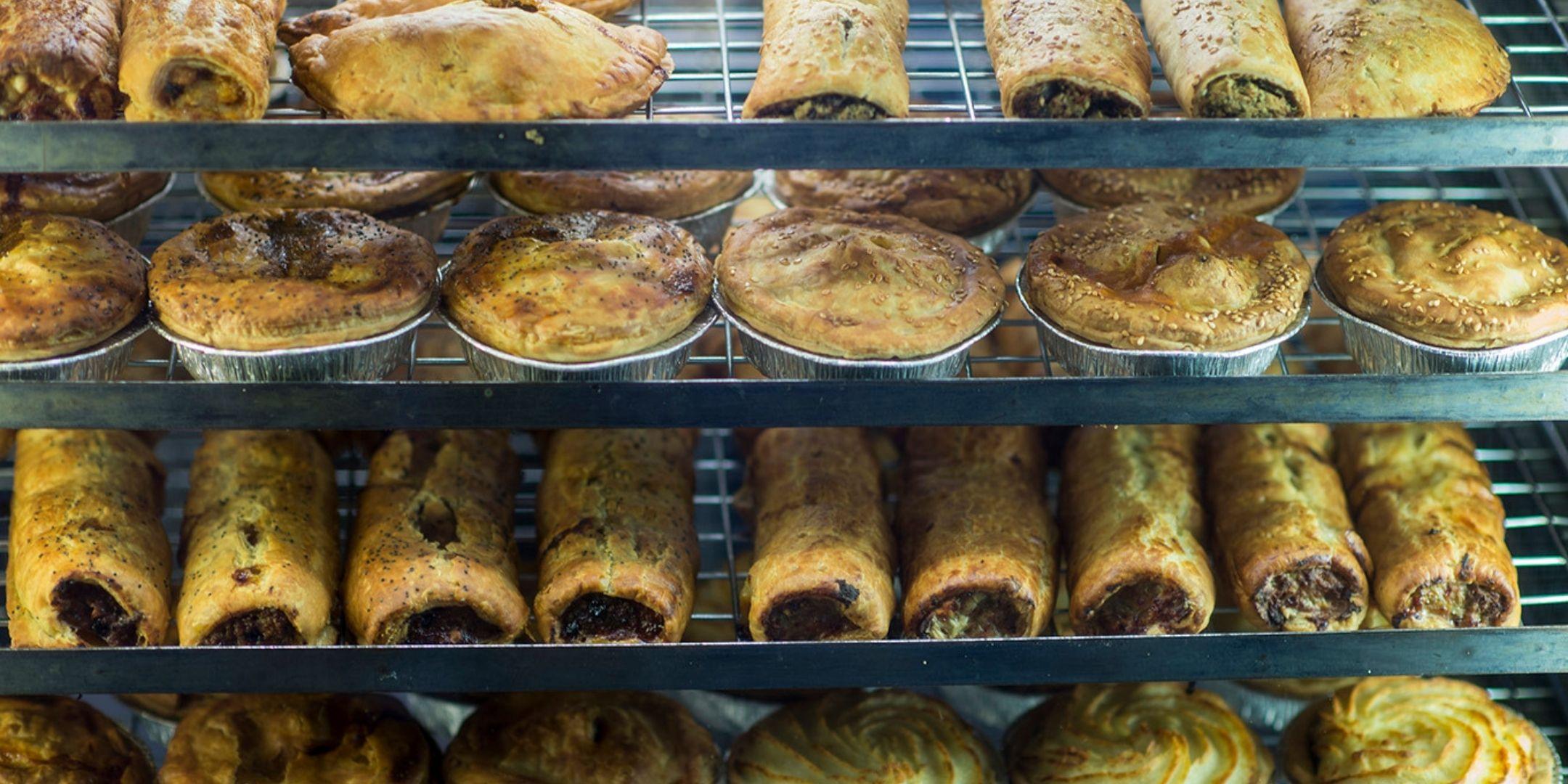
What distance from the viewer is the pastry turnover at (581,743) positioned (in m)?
3.36

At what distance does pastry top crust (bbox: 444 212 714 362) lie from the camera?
2854 mm

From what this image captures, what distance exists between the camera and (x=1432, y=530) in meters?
3.31

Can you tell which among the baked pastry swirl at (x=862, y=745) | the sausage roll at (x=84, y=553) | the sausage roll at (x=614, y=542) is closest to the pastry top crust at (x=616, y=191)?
the sausage roll at (x=614, y=542)

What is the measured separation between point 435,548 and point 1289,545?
72.3 inches

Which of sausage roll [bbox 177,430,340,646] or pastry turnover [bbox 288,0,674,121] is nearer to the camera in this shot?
pastry turnover [bbox 288,0,674,121]

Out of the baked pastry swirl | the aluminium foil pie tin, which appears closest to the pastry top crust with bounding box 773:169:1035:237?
the aluminium foil pie tin

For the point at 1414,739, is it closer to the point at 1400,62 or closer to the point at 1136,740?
the point at 1136,740

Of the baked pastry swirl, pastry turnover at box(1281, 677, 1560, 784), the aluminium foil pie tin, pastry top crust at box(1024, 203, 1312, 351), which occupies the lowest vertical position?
pastry turnover at box(1281, 677, 1560, 784)

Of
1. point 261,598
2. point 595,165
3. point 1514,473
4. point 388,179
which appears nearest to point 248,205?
point 388,179

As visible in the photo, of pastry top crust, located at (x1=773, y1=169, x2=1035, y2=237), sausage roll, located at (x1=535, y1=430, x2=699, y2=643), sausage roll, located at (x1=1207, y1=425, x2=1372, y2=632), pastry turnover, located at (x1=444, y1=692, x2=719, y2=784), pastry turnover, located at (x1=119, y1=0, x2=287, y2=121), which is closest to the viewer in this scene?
pastry turnover, located at (x1=119, y1=0, x2=287, y2=121)

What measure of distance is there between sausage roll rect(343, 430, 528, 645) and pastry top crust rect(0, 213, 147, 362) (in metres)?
0.67

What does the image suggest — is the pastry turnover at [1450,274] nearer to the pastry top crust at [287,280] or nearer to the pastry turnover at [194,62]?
the pastry top crust at [287,280]

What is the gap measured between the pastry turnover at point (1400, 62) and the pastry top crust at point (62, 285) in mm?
2384

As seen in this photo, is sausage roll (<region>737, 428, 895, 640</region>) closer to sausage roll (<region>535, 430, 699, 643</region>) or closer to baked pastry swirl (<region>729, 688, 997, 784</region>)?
sausage roll (<region>535, 430, 699, 643</region>)
